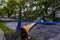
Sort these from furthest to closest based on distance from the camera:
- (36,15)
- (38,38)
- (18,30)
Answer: (36,15) < (18,30) < (38,38)

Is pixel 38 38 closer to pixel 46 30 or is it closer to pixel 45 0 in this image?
pixel 46 30

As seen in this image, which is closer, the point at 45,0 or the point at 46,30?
the point at 46,30

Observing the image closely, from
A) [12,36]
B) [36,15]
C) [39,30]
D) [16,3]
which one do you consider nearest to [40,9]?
[36,15]

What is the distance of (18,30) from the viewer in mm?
3629

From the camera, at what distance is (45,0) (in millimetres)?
4781

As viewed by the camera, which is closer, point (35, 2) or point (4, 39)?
point (4, 39)

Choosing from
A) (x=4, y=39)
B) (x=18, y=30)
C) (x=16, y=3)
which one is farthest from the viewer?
(x=16, y=3)

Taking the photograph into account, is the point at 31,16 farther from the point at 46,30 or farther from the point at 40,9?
the point at 46,30

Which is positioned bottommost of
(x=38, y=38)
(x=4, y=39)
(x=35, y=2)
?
(x=4, y=39)

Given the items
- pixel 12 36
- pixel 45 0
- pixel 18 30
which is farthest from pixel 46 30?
pixel 45 0

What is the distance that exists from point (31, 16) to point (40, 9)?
393 mm

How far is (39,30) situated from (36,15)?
2.00m

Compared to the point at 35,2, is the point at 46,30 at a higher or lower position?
lower

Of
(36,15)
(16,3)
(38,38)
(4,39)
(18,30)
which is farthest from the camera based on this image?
(36,15)
